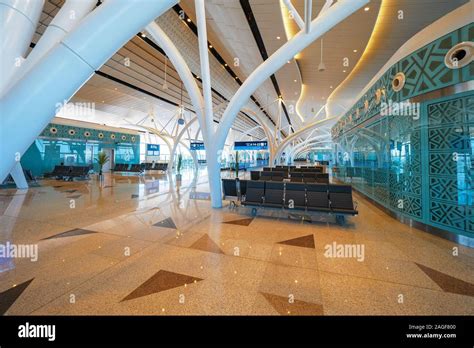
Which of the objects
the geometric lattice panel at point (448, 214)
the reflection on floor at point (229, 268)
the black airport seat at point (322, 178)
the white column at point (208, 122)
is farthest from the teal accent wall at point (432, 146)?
the white column at point (208, 122)

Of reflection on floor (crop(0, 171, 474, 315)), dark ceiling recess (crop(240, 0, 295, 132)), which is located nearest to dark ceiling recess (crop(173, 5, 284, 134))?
dark ceiling recess (crop(240, 0, 295, 132))

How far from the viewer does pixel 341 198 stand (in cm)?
566

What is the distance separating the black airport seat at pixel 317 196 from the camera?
5682 mm

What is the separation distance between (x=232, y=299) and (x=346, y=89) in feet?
67.7

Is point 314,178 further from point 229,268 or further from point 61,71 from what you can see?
point 61,71

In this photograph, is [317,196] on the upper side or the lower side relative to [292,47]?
lower

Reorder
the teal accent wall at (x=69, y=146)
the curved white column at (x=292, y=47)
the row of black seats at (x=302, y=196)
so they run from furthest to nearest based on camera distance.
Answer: the teal accent wall at (x=69, y=146), the row of black seats at (x=302, y=196), the curved white column at (x=292, y=47)

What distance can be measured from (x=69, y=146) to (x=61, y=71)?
2386 cm

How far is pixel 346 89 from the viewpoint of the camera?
58.7 ft

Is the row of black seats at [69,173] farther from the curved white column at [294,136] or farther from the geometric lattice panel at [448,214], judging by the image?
the geometric lattice panel at [448,214]

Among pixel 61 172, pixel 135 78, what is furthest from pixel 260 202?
pixel 61 172

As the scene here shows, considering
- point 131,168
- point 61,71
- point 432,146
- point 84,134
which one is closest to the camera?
point 61,71

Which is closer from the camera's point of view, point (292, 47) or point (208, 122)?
point (292, 47)
